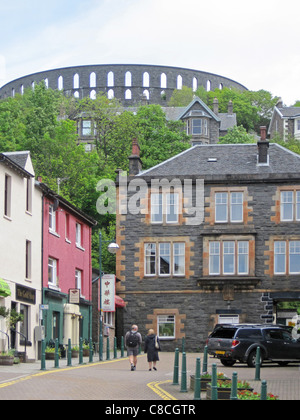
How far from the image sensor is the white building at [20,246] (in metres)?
34.8

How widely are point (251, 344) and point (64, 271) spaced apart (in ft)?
46.1

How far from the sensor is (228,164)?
5331cm

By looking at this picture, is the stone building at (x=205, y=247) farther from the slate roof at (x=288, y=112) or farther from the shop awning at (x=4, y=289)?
the slate roof at (x=288, y=112)

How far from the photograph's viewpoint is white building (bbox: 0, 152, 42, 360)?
34.8m

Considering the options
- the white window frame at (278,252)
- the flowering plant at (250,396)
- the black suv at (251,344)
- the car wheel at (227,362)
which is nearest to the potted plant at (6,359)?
the black suv at (251,344)

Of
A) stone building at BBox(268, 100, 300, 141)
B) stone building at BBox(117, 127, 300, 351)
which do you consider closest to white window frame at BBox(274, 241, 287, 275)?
stone building at BBox(117, 127, 300, 351)

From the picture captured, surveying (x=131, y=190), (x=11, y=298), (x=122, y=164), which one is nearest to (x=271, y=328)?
(x=11, y=298)

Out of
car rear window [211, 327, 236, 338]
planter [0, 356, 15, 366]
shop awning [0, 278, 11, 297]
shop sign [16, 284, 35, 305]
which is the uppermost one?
shop awning [0, 278, 11, 297]

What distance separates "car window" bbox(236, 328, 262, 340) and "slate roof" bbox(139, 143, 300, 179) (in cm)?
1912

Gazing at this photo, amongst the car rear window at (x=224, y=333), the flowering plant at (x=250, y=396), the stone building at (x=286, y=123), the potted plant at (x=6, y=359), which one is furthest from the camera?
the stone building at (x=286, y=123)

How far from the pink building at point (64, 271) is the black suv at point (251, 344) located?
369 inches

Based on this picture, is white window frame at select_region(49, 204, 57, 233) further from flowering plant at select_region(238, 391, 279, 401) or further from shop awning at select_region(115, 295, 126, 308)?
flowering plant at select_region(238, 391, 279, 401)

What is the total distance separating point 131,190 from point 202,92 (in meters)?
106

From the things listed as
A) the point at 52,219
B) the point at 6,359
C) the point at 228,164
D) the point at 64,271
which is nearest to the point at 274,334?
the point at 6,359
